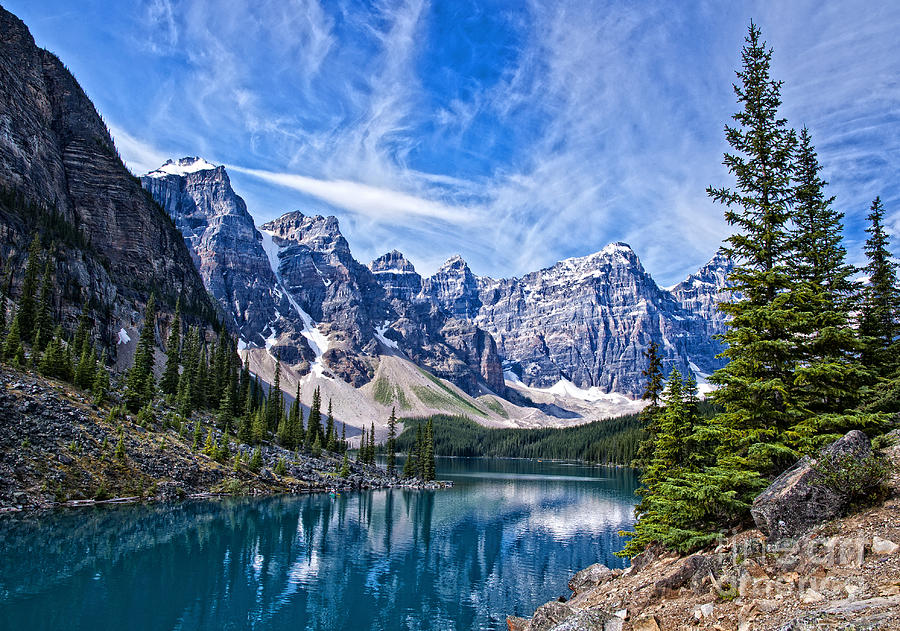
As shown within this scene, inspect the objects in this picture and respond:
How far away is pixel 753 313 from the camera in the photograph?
19922 millimetres

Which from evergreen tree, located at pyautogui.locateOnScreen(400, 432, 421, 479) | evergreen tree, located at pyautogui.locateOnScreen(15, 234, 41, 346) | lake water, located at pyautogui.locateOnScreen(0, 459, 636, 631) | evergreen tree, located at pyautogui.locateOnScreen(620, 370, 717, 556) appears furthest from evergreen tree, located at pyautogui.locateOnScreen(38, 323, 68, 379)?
evergreen tree, located at pyautogui.locateOnScreen(620, 370, 717, 556)

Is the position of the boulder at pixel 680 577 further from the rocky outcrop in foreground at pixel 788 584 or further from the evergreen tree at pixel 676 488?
the evergreen tree at pixel 676 488

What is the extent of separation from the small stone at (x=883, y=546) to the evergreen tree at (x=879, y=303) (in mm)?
14027

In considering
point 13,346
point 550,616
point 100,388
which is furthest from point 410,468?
point 550,616

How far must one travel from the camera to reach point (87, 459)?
6141 cm

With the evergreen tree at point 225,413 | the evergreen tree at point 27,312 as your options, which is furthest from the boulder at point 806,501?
the evergreen tree at point 27,312

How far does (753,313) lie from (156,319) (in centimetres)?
16929

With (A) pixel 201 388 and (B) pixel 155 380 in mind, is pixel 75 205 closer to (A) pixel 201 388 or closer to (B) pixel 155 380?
(B) pixel 155 380

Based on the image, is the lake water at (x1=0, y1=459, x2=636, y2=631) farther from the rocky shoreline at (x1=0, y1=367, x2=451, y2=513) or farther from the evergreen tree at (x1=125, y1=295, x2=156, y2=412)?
the evergreen tree at (x1=125, y1=295, x2=156, y2=412)

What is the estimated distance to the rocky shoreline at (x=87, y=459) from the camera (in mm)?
54969

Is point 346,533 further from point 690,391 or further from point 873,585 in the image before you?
point 873,585

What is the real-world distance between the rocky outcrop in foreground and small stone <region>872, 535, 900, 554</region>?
26mm

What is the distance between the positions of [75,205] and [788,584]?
207 m

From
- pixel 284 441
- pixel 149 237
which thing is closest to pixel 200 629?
pixel 284 441
